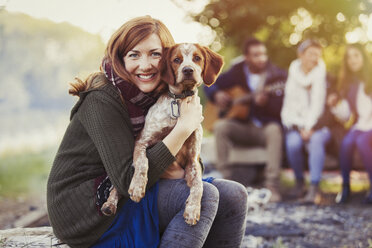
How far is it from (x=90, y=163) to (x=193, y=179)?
484 millimetres

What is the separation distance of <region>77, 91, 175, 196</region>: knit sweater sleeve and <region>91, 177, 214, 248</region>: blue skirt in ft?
0.35

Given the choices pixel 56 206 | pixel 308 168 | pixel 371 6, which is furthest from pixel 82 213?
pixel 371 6

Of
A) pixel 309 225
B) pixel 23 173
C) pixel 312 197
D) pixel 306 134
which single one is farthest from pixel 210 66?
pixel 23 173

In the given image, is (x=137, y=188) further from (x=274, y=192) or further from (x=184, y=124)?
(x=274, y=192)

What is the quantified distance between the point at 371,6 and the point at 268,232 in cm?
383

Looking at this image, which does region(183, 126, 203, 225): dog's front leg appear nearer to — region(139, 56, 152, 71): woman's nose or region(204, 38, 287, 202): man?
region(139, 56, 152, 71): woman's nose

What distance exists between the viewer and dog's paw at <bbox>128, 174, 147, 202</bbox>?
1987mm

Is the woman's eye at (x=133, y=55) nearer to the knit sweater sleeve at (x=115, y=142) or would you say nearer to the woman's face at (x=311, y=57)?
the knit sweater sleeve at (x=115, y=142)

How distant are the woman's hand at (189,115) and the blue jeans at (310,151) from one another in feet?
11.0

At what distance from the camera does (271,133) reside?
5.64m

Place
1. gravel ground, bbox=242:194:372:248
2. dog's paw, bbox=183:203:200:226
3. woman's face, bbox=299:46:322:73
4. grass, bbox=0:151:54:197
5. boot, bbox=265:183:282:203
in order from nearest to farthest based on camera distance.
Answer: dog's paw, bbox=183:203:200:226 < gravel ground, bbox=242:194:372:248 < boot, bbox=265:183:282:203 < woman's face, bbox=299:46:322:73 < grass, bbox=0:151:54:197

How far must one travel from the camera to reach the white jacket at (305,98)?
548 cm

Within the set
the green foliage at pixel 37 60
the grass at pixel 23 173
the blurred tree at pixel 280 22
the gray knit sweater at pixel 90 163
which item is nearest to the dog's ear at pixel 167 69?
the gray knit sweater at pixel 90 163

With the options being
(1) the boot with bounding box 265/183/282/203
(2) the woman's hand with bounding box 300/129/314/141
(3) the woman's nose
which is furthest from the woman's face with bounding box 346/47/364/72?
(3) the woman's nose
